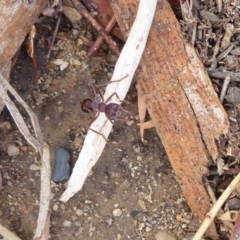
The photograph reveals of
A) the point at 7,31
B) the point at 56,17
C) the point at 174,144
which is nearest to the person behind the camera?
the point at 7,31

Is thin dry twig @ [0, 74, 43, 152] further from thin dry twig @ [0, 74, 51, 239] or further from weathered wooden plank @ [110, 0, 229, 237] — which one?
weathered wooden plank @ [110, 0, 229, 237]

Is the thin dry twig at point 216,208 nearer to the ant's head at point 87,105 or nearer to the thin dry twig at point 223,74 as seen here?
the thin dry twig at point 223,74

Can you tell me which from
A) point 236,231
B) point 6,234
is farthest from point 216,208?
point 6,234

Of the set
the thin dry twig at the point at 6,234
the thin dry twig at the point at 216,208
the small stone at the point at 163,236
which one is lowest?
the small stone at the point at 163,236

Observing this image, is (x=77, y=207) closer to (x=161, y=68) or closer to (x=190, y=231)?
(x=190, y=231)

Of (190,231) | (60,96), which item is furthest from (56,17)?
(190,231)

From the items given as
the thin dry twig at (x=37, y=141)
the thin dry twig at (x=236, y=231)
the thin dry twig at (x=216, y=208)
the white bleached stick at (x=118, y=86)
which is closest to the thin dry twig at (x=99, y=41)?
the white bleached stick at (x=118, y=86)

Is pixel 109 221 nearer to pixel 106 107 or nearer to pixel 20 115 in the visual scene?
pixel 106 107
